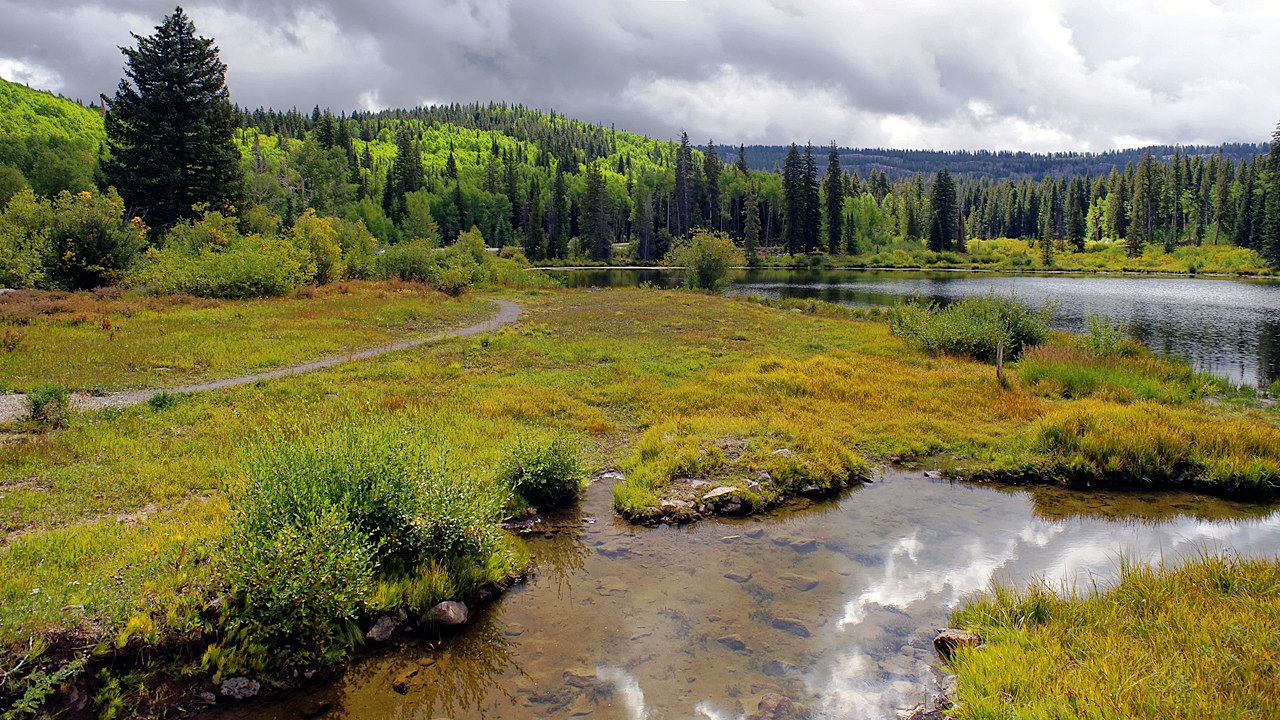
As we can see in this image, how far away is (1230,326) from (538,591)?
149 ft

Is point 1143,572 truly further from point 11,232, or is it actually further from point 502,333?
point 11,232

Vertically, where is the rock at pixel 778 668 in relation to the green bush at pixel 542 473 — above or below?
below

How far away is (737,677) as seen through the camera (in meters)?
6.18

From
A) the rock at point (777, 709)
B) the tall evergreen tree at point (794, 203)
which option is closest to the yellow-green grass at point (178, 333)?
the rock at point (777, 709)

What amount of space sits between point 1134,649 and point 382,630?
284 inches

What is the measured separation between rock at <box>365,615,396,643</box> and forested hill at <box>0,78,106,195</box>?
8482 centimetres

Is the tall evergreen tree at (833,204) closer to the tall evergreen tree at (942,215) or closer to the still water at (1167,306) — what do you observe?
the tall evergreen tree at (942,215)

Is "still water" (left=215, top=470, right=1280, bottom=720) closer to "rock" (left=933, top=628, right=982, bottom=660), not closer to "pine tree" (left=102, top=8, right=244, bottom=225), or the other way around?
"rock" (left=933, top=628, right=982, bottom=660)

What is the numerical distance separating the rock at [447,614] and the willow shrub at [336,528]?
22.7 inches

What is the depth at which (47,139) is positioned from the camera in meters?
93.6

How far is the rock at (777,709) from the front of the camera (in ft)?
18.5

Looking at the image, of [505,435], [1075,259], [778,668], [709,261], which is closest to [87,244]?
[505,435]

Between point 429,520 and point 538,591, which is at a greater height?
point 429,520

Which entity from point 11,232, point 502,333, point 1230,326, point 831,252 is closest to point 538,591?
point 502,333
